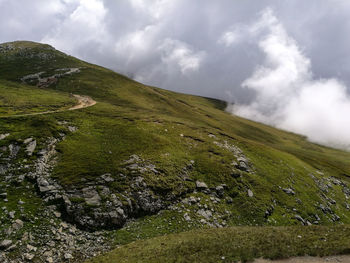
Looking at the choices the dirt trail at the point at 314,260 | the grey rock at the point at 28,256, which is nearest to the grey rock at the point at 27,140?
the grey rock at the point at 28,256

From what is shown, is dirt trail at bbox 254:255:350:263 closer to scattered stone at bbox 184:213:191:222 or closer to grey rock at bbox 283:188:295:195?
scattered stone at bbox 184:213:191:222

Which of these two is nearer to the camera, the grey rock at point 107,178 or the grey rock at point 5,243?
the grey rock at point 5,243

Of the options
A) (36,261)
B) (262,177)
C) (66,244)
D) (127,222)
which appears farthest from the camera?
(262,177)

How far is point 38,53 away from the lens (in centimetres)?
15012

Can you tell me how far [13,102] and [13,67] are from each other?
83.0m

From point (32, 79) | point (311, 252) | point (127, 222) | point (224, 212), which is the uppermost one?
point (32, 79)

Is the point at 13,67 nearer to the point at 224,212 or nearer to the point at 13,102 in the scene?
the point at 13,102

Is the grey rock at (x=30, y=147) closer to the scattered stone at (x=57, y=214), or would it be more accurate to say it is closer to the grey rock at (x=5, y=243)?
the scattered stone at (x=57, y=214)

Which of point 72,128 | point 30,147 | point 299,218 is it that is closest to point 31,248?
point 30,147

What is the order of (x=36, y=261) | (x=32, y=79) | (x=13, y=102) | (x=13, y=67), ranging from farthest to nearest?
(x=13, y=67) < (x=32, y=79) < (x=13, y=102) < (x=36, y=261)

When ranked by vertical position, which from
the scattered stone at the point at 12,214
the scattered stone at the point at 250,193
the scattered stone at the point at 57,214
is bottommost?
the scattered stone at the point at 12,214

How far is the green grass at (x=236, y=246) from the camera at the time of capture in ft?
58.9

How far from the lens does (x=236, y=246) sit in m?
19.6

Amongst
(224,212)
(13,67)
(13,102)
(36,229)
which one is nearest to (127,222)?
(36,229)
